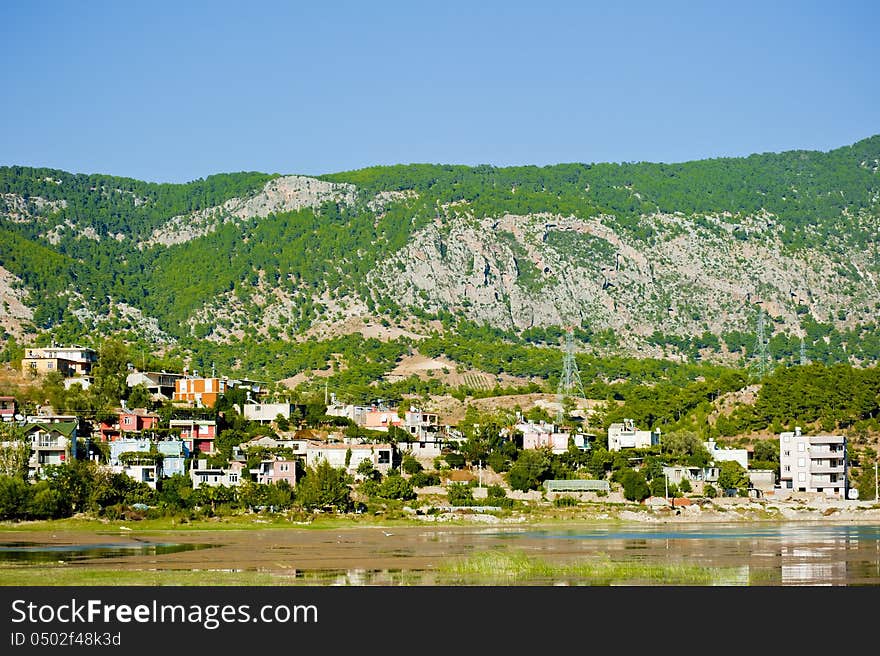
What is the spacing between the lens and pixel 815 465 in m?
126

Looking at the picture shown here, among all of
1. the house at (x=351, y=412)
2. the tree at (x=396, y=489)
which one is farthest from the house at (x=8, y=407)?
the tree at (x=396, y=489)

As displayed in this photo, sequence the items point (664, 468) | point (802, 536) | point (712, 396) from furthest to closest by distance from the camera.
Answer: point (712, 396) < point (664, 468) < point (802, 536)

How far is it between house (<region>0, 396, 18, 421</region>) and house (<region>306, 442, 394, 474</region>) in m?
25.5

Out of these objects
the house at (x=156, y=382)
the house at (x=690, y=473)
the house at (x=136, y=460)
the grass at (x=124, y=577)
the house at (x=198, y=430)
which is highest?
the house at (x=156, y=382)

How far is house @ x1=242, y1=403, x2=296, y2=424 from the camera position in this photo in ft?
452

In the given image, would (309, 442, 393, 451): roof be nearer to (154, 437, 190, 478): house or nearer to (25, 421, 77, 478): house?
(154, 437, 190, 478): house

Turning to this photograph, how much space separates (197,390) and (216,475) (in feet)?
118

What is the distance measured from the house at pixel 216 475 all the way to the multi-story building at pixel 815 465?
4898 centimetres

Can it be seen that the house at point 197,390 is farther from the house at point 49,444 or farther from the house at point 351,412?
the house at point 49,444

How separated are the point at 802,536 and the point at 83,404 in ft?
229

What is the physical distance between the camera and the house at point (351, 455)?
388 ft

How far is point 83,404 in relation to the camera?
420ft
